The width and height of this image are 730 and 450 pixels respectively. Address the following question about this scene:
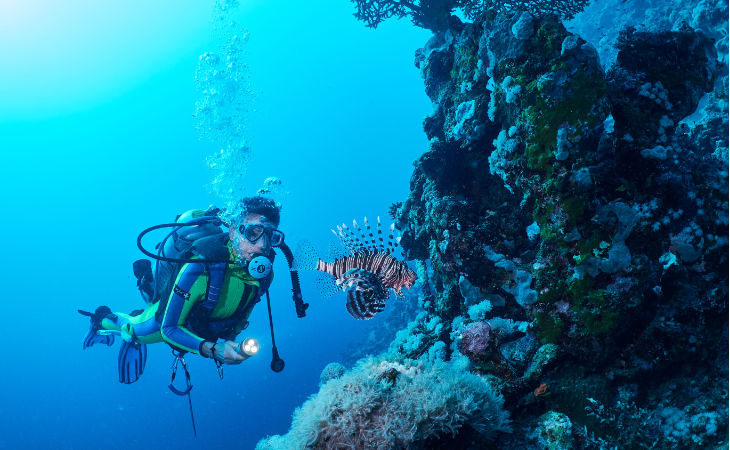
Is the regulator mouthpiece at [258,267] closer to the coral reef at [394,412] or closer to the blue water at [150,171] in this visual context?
the coral reef at [394,412]

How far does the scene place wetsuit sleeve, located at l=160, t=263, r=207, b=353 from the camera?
169 inches

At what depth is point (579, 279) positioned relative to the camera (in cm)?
324

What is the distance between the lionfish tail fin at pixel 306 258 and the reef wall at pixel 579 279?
5.01ft

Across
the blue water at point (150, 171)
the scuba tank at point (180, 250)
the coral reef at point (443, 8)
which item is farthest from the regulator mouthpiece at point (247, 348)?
the blue water at point (150, 171)

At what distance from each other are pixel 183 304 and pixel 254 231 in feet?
4.26

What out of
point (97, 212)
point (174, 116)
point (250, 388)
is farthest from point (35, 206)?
point (250, 388)

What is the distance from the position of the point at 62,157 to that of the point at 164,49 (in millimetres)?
36726

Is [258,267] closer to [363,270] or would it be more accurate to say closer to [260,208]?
[260,208]

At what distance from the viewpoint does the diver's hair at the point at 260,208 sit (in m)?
4.76

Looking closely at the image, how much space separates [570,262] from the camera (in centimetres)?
335

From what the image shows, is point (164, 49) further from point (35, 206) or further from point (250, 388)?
point (250, 388)

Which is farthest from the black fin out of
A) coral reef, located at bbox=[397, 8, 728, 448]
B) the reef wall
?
coral reef, located at bbox=[397, 8, 728, 448]

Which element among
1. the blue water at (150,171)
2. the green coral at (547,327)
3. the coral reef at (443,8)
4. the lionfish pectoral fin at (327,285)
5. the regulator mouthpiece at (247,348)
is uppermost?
the blue water at (150,171)

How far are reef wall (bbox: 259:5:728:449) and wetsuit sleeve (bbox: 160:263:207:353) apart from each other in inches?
71.4
